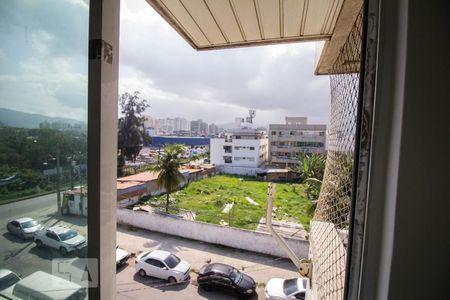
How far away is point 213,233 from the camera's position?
6738mm

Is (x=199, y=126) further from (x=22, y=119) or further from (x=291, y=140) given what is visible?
(x=22, y=119)

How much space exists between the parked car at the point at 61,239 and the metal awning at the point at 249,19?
88 centimetres

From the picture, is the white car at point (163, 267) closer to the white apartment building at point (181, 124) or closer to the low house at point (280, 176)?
the low house at point (280, 176)

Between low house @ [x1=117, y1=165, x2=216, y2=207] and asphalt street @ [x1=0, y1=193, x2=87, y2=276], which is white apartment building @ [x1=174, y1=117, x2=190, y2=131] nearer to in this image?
low house @ [x1=117, y1=165, x2=216, y2=207]

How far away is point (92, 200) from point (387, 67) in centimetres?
62

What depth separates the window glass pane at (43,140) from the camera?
50 cm

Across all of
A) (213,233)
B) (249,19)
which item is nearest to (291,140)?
(213,233)

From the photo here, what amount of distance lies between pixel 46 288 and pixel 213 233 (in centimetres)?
654

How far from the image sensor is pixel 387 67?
38cm

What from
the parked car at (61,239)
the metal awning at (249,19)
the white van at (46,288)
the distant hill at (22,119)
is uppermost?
the metal awning at (249,19)

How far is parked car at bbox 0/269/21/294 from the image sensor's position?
512 mm

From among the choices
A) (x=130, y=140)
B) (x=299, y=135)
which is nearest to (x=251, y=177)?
(x=299, y=135)

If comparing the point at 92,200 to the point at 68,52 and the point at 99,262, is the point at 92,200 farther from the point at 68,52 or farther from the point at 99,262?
the point at 68,52

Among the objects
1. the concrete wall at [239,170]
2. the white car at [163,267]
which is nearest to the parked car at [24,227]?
the white car at [163,267]
